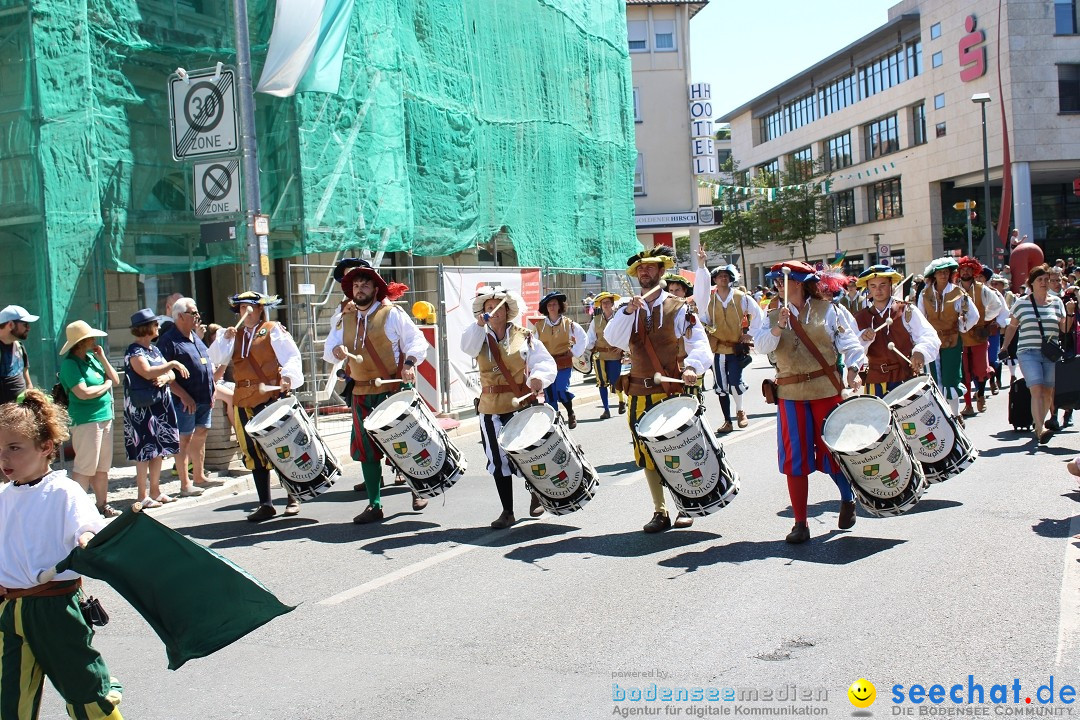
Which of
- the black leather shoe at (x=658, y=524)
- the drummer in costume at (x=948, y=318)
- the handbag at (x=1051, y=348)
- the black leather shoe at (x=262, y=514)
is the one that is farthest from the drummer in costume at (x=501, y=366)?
the drummer in costume at (x=948, y=318)

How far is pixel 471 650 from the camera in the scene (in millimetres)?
5379

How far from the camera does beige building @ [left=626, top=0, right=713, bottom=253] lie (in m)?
42.0

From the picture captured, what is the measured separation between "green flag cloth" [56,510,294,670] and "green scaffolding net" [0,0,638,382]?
30.9 feet

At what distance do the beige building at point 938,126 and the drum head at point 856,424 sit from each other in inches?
1136

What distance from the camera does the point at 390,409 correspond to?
8.37 meters

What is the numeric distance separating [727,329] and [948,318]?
253cm

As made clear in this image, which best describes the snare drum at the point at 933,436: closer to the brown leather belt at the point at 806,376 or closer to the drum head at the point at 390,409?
the brown leather belt at the point at 806,376

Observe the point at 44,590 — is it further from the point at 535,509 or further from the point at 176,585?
the point at 535,509

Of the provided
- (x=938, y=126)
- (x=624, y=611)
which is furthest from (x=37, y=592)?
(x=938, y=126)

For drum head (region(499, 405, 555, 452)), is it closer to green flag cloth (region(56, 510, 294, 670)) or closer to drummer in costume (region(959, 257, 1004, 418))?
green flag cloth (region(56, 510, 294, 670))

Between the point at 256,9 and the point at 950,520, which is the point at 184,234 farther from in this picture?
the point at 950,520

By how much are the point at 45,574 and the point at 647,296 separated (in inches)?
194

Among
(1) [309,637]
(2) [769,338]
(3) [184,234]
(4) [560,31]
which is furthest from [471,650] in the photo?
(4) [560,31]

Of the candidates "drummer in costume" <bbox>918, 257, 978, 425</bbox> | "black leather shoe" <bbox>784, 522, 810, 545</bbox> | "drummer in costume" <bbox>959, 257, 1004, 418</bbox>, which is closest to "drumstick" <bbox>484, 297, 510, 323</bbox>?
"black leather shoe" <bbox>784, 522, 810, 545</bbox>
